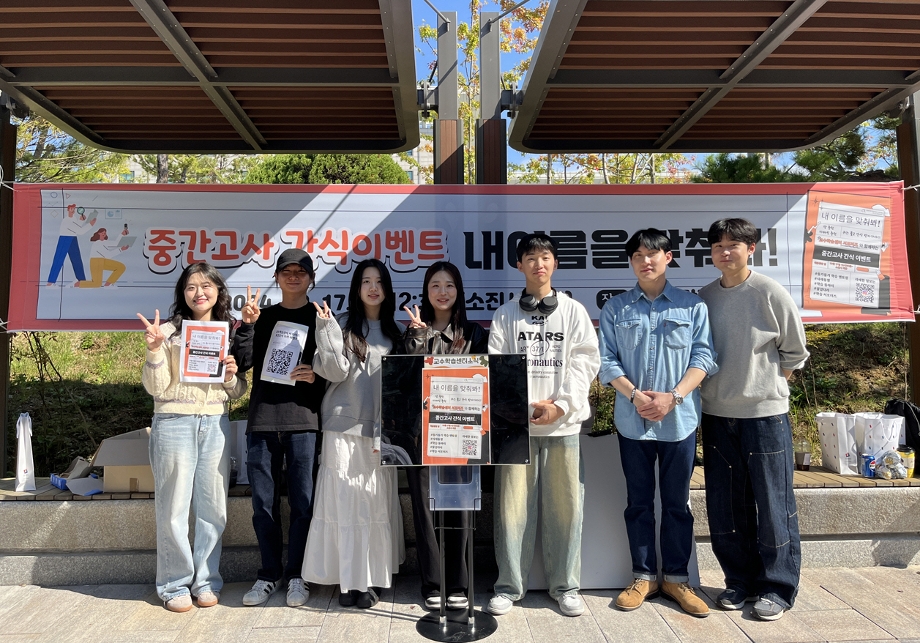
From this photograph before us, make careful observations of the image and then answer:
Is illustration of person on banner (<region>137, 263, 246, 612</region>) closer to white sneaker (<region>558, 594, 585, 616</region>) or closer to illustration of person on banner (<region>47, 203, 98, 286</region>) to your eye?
illustration of person on banner (<region>47, 203, 98, 286</region>)

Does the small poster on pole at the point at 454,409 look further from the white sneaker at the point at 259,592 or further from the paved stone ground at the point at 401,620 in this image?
the white sneaker at the point at 259,592

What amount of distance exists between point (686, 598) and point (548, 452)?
106cm

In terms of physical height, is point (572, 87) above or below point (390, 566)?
above

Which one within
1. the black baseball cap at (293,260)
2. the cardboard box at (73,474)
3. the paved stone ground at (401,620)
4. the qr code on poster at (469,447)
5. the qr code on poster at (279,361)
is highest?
the black baseball cap at (293,260)

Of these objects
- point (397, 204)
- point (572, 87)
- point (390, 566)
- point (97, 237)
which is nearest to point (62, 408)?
point (97, 237)

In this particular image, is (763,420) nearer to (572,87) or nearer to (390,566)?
(390,566)

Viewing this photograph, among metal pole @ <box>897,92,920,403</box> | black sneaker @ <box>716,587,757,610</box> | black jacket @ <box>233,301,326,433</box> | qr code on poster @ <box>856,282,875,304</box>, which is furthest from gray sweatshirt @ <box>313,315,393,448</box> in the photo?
metal pole @ <box>897,92,920,403</box>

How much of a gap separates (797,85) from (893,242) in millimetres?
1471

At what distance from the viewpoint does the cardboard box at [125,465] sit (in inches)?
166

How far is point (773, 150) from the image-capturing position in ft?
19.2

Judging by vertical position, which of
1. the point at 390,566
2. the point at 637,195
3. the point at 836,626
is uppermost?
the point at 637,195

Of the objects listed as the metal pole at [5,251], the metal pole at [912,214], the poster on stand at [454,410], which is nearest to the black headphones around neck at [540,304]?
the poster on stand at [454,410]

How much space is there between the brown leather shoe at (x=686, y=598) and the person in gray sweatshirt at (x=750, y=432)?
178 millimetres

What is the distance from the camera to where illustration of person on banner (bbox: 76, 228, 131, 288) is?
4.80m
